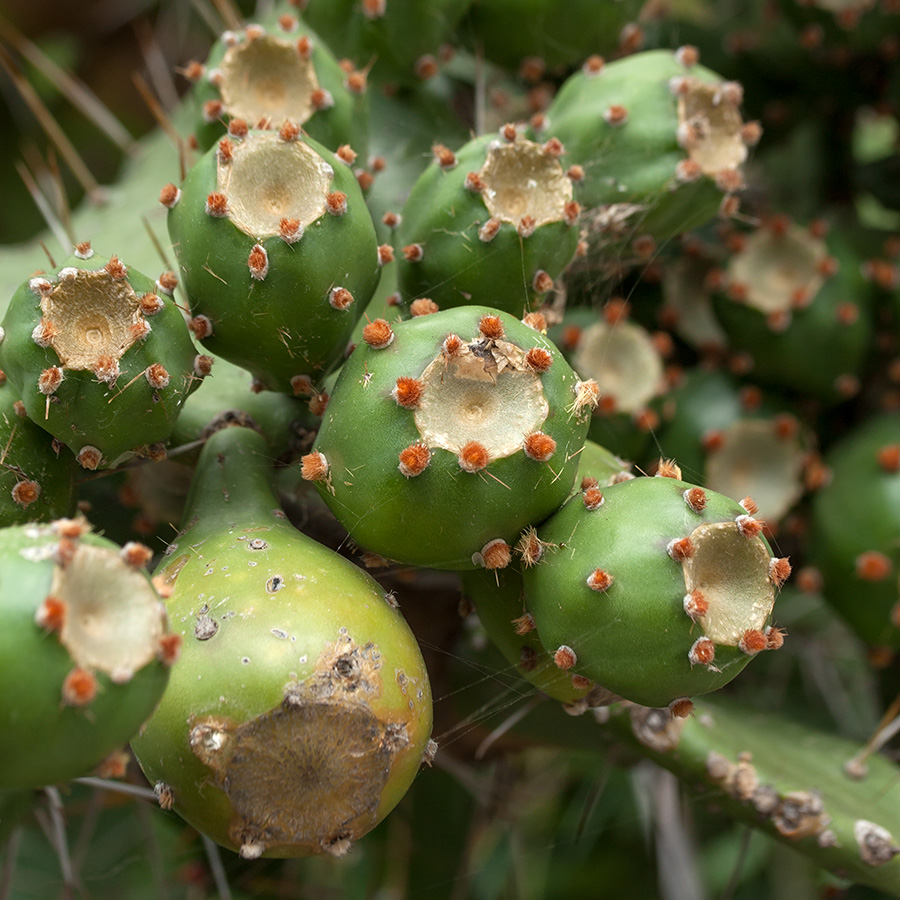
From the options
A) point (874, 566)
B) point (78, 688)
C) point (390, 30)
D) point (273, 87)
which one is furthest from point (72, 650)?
point (874, 566)

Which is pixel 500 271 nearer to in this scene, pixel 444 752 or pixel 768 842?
pixel 444 752

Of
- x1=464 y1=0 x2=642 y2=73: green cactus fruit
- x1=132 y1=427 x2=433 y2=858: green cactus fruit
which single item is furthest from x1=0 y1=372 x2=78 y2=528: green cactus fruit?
x1=464 y1=0 x2=642 y2=73: green cactus fruit

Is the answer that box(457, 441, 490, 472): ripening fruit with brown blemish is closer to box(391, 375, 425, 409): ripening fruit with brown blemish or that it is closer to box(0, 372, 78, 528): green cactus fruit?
box(391, 375, 425, 409): ripening fruit with brown blemish

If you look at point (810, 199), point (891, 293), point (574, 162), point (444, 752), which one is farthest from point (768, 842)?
point (574, 162)

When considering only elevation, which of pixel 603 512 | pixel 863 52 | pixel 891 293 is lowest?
pixel 891 293

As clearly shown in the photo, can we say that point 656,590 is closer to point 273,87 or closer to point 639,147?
point 639,147

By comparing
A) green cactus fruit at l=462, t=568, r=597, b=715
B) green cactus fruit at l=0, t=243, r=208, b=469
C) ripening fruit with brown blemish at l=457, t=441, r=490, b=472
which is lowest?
green cactus fruit at l=462, t=568, r=597, b=715
